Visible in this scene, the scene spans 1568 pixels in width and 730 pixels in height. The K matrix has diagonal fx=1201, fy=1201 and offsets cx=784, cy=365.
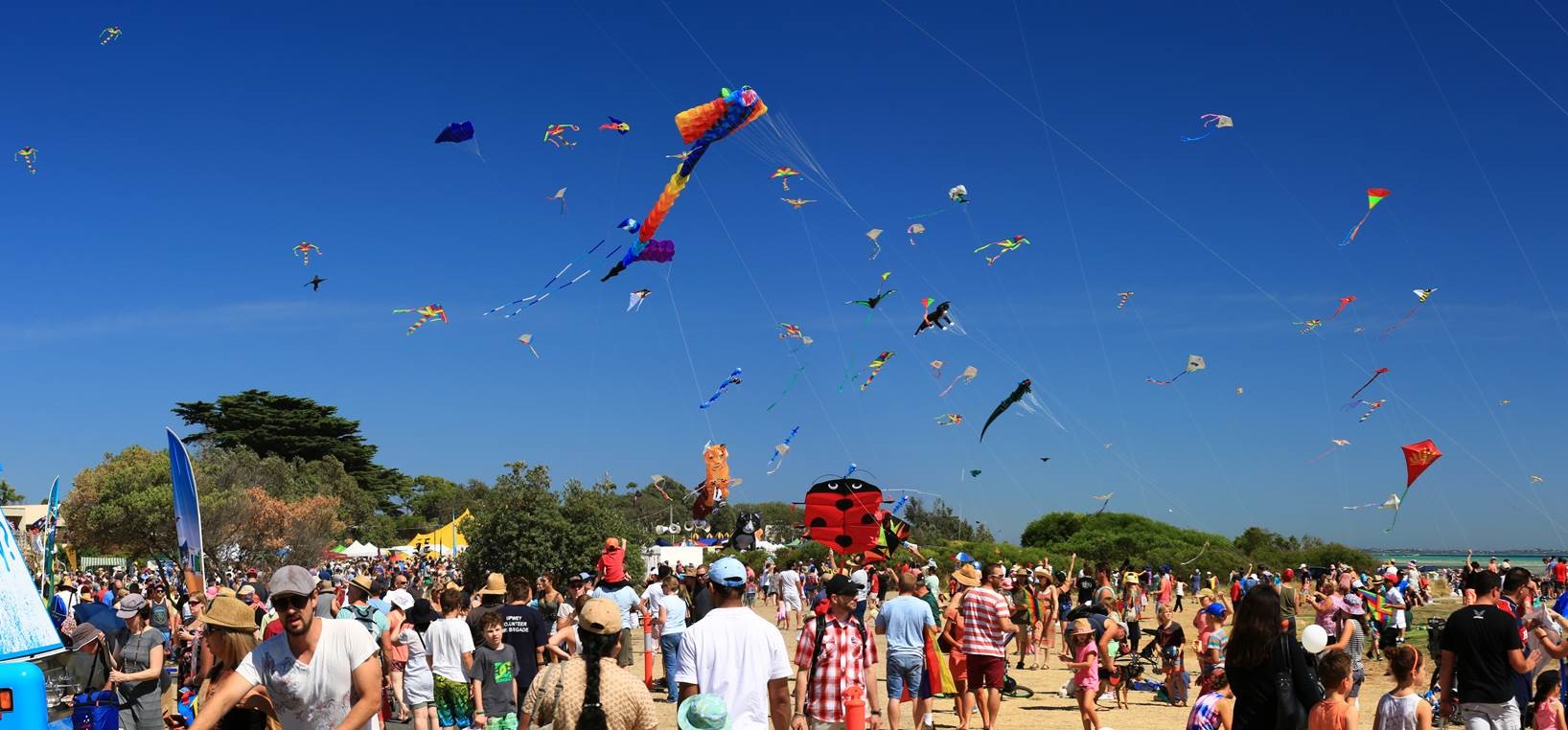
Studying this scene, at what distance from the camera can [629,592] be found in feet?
40.1

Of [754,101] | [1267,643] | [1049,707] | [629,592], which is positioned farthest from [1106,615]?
[1267,643]

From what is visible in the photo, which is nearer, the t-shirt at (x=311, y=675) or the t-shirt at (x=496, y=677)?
the t-shirt at (x=311, y=675)

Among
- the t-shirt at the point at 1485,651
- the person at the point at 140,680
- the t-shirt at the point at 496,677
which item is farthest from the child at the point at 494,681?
the t-shirt at the point at 1485,651

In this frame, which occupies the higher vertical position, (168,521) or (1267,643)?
(168,521)

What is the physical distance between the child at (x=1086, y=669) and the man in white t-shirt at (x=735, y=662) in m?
5.32

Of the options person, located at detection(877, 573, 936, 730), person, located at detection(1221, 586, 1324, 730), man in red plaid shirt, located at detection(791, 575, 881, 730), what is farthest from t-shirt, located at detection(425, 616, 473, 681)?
person, located at detection(1221, 586, 1324, 730)

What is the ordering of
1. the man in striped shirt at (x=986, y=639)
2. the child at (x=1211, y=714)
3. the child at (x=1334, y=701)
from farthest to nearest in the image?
the man in striped shirt at (x=986, y=639) → the child at (x=1211, y=714) → the child at (x=1334, y=701)

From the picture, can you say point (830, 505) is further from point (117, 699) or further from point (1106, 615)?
point (117, 699)

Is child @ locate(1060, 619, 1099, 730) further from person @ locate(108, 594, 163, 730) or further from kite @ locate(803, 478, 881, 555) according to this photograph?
person @ locate(108, 594, 163, 730)

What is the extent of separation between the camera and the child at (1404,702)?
6.12 m

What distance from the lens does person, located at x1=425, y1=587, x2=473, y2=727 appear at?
29.5 ft

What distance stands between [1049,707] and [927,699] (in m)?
4.00

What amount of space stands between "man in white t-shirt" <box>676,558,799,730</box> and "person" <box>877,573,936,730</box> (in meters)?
3.98

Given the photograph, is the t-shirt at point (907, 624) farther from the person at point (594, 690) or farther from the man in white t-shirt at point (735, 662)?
the person at point (594, 690)
